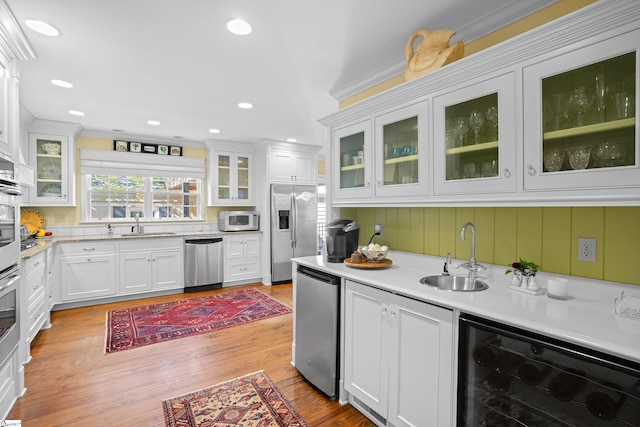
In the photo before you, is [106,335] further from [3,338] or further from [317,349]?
[317,349]

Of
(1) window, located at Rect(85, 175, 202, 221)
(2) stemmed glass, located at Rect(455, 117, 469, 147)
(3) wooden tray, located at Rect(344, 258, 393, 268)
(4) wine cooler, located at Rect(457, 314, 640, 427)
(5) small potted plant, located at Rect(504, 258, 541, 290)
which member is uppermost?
(2) stemmed glass, located at Rect(455, 117, 469, 147)

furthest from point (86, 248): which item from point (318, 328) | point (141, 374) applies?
point (318, 328)

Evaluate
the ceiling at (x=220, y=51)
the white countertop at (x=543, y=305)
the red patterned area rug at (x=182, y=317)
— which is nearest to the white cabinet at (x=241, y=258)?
the red patterned area rug at (x=182, y=317)

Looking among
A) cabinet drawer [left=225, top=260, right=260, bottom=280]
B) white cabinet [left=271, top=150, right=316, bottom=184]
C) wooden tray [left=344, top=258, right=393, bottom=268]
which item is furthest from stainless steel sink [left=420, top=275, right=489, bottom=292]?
cabinet drawer [left=225, top=260, right=260, bottom=280]

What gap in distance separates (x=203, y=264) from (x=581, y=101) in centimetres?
489

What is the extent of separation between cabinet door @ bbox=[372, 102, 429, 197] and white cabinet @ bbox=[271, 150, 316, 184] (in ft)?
10.9

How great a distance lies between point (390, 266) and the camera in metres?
2.34

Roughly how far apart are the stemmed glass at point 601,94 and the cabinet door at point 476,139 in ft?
1.04

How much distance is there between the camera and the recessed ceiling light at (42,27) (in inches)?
80.6

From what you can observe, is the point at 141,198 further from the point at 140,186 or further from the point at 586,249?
the point at 586,249

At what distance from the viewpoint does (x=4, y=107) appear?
2047 mm

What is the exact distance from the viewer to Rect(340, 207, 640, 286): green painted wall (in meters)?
1.51

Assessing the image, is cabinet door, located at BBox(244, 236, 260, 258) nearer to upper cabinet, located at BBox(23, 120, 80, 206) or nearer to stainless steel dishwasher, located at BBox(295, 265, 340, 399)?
upper cabinet, located at BBox(23, 120, 80, 206)

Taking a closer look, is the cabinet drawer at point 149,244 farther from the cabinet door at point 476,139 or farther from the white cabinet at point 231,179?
the cabinet door at point 476,139
